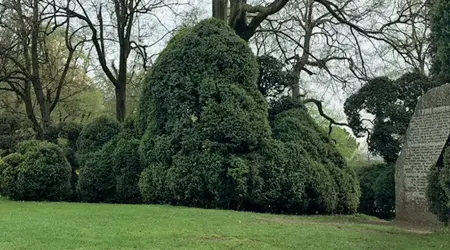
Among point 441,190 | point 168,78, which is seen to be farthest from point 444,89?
point 168,78

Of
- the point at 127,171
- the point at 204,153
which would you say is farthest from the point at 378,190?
the point at 127,171

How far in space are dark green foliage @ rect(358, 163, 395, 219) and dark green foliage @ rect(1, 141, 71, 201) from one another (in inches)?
483

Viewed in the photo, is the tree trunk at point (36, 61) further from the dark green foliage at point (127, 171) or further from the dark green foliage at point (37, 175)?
the dark green foliage at point (127, 171)

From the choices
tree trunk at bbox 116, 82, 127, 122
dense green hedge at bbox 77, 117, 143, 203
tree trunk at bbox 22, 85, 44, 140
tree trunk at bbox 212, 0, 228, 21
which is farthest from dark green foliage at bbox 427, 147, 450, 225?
tree trunk at bbox 22, 85, 44, 140

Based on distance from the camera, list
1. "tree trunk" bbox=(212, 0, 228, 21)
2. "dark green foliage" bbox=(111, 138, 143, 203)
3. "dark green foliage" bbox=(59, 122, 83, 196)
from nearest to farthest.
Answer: "dark green foliage" bbox=(111, 138, 143, 203), "dark green foliage" bbox=(59, 122, 83, 196), "tree trunk" bbox=(212, 0, 228, 21)

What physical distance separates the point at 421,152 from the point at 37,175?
1245 centimetres

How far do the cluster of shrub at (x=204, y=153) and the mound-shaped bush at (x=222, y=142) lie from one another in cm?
3

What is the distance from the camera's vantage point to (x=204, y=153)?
13.8m

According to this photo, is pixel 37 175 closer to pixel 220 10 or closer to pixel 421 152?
pixel 220 10

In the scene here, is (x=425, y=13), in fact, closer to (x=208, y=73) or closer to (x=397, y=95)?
(x=397, y=95)

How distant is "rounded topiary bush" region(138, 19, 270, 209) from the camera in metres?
13.7

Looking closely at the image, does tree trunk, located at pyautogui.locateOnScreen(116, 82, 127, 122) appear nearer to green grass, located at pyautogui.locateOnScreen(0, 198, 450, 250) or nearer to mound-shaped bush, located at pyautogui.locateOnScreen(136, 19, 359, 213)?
mound-shaped bush, located at pyautogui.locateOnScreen(136, 19, 359, 213)

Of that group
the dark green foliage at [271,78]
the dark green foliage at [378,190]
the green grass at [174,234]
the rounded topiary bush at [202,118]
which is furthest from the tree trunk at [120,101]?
the green grass at [174,234]

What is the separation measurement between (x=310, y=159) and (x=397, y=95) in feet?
27.5
